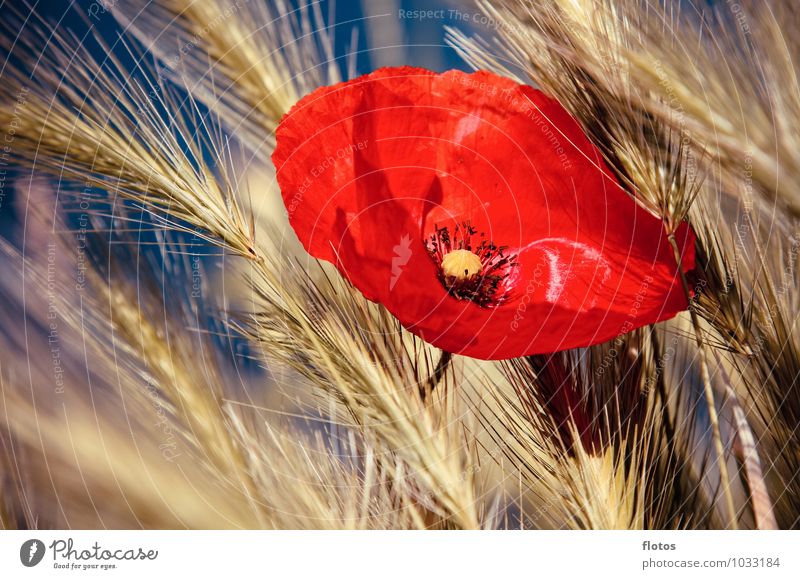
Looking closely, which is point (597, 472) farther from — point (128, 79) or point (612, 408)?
point (128, 79)
